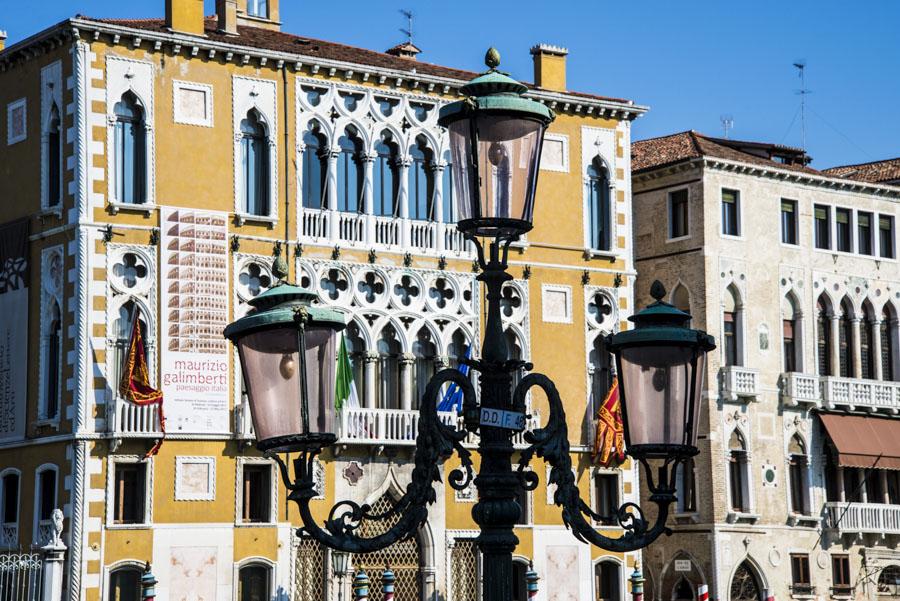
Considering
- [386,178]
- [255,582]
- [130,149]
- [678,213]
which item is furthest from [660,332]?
[678,213]

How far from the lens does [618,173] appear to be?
37594mm

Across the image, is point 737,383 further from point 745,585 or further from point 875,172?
point 875,172

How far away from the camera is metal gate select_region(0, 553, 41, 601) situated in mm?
27328

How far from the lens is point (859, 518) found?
135 ft

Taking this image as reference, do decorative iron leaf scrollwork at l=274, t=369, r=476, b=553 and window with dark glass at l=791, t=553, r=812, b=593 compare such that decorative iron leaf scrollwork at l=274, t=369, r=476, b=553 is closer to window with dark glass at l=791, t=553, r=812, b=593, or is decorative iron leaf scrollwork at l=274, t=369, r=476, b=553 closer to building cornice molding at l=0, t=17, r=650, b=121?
building cornice molding at l=0, t=17, r=650, b=121

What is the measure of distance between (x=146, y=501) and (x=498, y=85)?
22.2 metres

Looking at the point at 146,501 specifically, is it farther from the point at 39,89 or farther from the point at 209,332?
the point at 39,89

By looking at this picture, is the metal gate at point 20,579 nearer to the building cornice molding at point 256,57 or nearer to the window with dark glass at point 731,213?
the building cornice molding at point 256,57

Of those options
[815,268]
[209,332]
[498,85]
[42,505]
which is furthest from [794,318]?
[498,85]

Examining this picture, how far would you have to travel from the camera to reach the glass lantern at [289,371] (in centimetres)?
883

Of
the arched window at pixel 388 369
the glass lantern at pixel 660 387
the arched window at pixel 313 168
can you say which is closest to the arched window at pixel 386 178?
the arched window at pixel 313 168

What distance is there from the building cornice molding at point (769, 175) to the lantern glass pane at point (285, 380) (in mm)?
31405

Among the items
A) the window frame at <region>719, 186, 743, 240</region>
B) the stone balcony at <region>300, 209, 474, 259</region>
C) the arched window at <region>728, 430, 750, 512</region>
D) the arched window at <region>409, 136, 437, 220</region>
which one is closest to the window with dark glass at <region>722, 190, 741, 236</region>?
the window frame at <region>719, 186, 743, 240</region>

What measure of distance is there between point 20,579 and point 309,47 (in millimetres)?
11754
